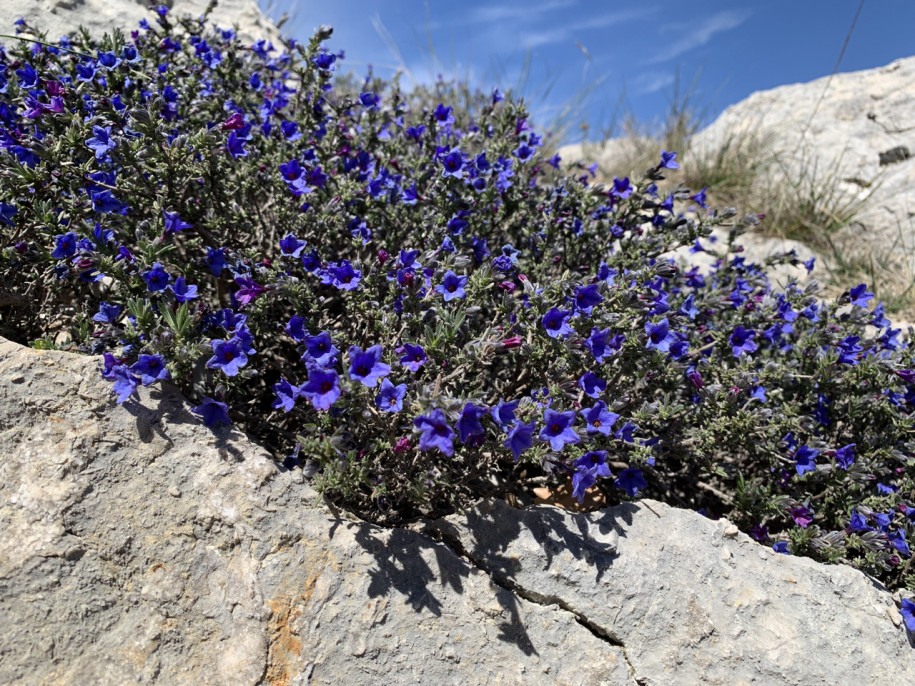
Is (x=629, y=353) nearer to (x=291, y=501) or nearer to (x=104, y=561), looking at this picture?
(x=291, y=501)

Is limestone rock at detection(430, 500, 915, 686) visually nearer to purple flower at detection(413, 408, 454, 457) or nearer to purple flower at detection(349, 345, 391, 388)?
purple flower at detection(413, 408, 454, 457)

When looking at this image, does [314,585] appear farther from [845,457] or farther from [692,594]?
[845,457]

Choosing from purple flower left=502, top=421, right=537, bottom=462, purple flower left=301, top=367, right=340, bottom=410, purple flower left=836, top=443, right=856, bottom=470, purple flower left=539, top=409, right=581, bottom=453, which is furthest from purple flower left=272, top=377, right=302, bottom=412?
purple flower left=836, top=443, right=856, bottom=470

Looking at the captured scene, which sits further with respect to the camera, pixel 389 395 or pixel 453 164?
pixel 453 164

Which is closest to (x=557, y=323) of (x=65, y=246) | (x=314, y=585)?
(x=314, y=585)

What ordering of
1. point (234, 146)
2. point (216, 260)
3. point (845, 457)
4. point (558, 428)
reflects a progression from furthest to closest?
1. point (845, 457)
2. point (234, 146)
3. point (216, 260)
4. point (558, 428)

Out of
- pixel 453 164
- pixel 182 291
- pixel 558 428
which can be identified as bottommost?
pixel 558 428
